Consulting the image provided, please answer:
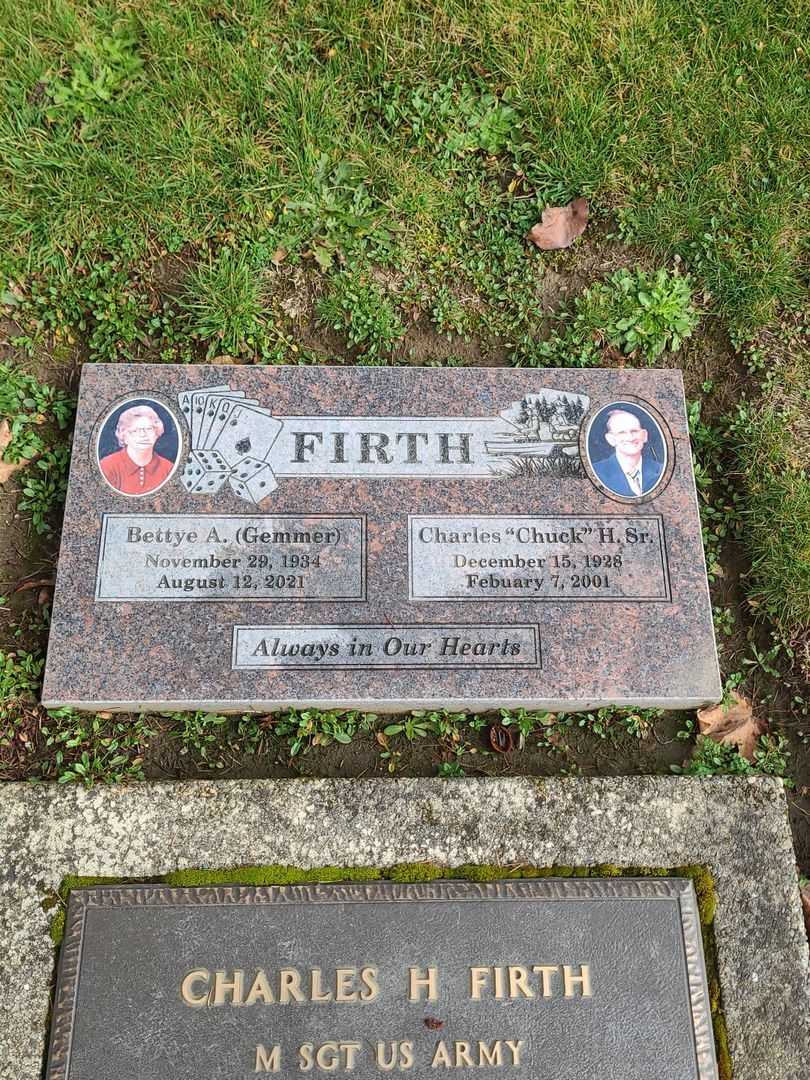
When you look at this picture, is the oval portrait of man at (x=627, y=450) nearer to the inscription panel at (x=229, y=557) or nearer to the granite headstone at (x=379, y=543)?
the granite headstone at (x=379, y=543)

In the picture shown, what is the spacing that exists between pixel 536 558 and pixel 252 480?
111 cm

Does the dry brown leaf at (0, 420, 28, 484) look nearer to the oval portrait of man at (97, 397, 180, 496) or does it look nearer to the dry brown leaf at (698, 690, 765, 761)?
the oval portrait of man at (97, 397, 180, 496)

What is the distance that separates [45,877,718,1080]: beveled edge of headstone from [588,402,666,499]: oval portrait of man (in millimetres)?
→ 1389

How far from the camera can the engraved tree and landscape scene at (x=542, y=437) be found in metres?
2.96

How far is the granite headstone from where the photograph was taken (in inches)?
107

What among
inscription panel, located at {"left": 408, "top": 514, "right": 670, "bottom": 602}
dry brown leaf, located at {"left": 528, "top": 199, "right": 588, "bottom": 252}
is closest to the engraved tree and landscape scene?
inscription panel, located at {"left": 408, "top": 514, "right": 670, "bottom": 602}

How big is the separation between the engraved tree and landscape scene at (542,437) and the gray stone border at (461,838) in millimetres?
1159

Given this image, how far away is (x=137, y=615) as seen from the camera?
273 cm

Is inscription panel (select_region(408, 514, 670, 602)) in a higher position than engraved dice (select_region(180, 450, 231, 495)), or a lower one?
lower

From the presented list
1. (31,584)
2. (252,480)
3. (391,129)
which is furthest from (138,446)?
(391,129)

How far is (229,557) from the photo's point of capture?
9.18ft

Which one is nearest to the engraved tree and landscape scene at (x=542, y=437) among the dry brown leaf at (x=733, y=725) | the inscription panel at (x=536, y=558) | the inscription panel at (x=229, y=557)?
the inscription panel at (x=536, y=558)

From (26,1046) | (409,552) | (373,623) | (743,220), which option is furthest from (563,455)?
(26,1046)

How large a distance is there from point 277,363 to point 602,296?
4.80 feet
